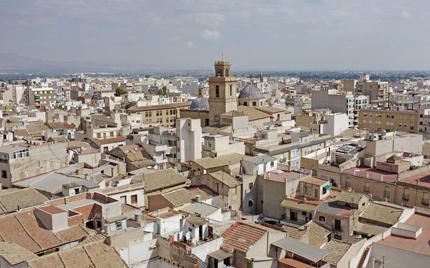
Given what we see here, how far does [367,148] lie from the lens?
32.3m

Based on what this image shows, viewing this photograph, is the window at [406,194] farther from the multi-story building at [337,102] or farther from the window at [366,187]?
the multi-story building at [337,102]

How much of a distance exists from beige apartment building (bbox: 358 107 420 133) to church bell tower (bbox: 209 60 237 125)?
2081 cm

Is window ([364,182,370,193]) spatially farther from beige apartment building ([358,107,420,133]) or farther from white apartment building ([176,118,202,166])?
beige apartment building ([358,107,420,133])

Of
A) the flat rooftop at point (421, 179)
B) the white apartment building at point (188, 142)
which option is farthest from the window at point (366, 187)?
the white apartment building at point (188, 142)

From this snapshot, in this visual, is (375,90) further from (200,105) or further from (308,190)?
(308,190)

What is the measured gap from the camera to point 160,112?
68125 mm

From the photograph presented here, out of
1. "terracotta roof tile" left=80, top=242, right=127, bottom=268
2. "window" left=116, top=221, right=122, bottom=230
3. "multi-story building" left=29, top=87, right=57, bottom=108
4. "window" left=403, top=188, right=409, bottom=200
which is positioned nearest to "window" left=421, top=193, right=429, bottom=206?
"window" left=403, top=188, right=409, bottom=200

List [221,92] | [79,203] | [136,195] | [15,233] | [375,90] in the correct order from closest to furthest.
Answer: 1. [15,233]
2. [79,203]
3. [136,195]
4. [221,92]
5. [375,90]

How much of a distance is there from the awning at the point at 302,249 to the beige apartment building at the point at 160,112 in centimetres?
4776

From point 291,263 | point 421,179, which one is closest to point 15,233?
point 291,263

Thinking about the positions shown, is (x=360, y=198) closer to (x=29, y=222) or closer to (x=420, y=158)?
(x=420, y=158)

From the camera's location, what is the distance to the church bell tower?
53938mm

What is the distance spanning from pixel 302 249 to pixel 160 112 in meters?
51.4

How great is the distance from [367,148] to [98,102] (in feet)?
232
